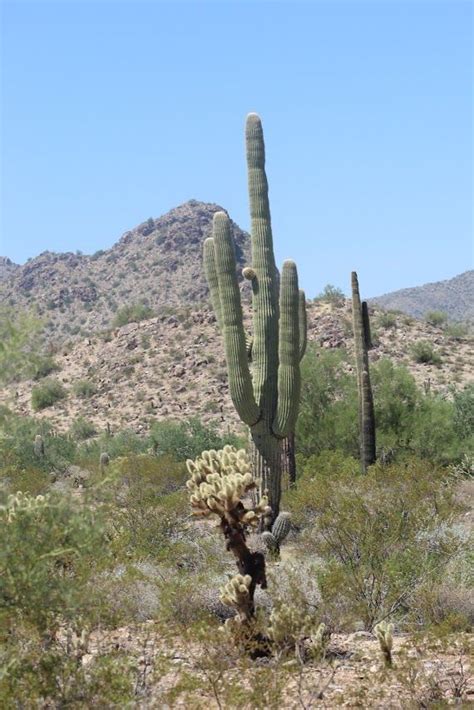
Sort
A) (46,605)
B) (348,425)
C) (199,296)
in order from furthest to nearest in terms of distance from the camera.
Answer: (199,296)
(348,425)
(46,605)

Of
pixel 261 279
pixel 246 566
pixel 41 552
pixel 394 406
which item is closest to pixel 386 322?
pixel 394 406

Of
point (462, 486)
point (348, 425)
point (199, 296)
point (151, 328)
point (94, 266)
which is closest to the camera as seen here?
point (462, 486)

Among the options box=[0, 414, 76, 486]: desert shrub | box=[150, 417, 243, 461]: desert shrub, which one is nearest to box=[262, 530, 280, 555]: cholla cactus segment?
box=[0, 414, 76, 486]: desert shrub

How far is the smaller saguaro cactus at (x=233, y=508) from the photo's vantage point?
8.23 meters

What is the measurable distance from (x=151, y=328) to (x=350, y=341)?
11.8 meters

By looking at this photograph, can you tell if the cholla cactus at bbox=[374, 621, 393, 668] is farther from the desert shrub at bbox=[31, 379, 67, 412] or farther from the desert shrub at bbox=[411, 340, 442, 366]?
the desert shrub at bbox=[31, 379, 67, 412]

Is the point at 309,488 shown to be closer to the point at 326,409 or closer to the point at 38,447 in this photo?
the point at 326,409

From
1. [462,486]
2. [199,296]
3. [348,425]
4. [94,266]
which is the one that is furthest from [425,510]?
[94,266]

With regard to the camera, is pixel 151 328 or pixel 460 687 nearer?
pixel 460 687

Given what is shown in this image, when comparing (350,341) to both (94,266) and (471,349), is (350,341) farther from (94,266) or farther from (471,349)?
(94,266)

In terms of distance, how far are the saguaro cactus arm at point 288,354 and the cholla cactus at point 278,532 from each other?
1282mm

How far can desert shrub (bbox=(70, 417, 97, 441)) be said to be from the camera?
3597 cm

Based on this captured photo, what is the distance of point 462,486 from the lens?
54.6 ft

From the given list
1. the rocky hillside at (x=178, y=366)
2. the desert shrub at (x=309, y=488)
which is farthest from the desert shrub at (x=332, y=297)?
the desert shrub at (x=309, y=488)
